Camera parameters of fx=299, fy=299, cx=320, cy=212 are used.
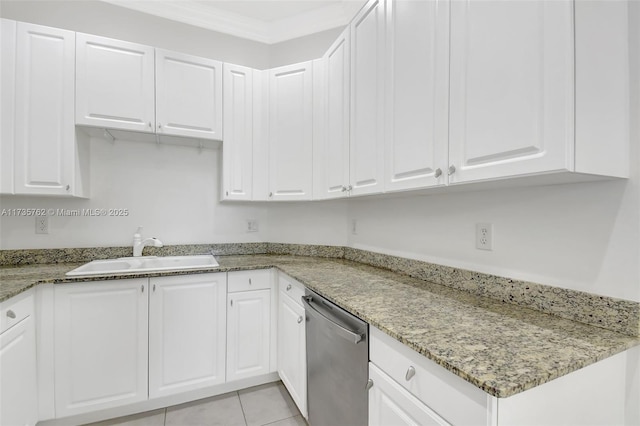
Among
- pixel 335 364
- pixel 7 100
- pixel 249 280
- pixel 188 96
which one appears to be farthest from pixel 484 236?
pixel 7 100

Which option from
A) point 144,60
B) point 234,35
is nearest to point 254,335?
point 144,60

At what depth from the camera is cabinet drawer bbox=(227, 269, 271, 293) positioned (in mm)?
1979

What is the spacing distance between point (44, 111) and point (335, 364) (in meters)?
2.25

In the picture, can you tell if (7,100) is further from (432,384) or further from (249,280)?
(432,384)

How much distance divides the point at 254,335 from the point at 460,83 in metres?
1.88

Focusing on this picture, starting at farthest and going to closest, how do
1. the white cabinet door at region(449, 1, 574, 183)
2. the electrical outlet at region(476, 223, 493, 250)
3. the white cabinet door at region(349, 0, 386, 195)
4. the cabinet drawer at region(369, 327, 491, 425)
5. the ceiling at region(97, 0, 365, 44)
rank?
the ceiling at region(97, 0, 365, 44)
the white cabinet door at region(349, 0, 386, 195)
the electrical outlet at region(476, 223, 493, 250)
the white cabinet door at region(449, 1, 574, 183)
the cabinet drawer at region(369, 327, 491, 425)

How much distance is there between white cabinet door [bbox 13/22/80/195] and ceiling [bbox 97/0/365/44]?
2.34 feet

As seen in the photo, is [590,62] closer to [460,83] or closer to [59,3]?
[460,83]

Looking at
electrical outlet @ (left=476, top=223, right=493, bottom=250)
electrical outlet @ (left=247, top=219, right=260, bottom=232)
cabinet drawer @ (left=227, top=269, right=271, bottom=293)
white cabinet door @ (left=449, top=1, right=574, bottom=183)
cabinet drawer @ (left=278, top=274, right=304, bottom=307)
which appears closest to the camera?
white cabinet door @ (left=449, top=1, right=574, bottom=183)

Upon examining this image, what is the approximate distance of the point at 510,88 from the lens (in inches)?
36.5

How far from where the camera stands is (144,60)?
205 cm

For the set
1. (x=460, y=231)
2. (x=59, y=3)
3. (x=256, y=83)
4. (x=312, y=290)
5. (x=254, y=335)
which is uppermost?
(x=59, y=3)

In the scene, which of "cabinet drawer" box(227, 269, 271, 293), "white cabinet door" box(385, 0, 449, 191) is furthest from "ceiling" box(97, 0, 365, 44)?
"cabinet drawer" box(227, 269, 271, 293)

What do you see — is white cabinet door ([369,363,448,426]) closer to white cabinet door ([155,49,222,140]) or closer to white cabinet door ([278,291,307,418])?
white cabinet door ([278,291,307,418])
